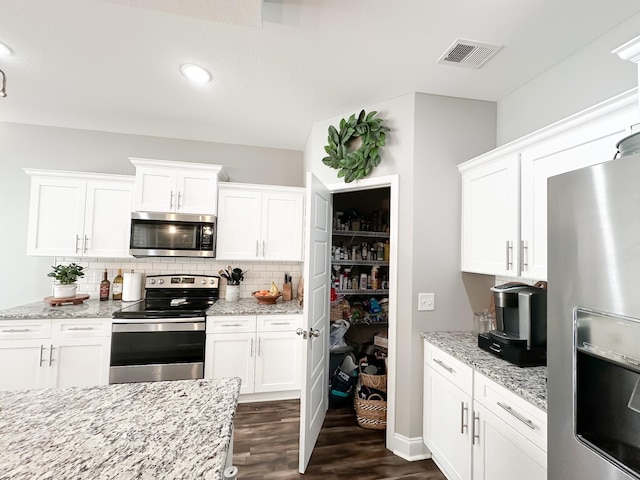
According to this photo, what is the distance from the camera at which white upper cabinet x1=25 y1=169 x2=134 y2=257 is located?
2883mm

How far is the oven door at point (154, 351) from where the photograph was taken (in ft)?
8.56

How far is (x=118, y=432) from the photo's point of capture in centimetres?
87

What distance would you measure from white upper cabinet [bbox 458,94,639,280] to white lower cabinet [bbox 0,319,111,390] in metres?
3.15

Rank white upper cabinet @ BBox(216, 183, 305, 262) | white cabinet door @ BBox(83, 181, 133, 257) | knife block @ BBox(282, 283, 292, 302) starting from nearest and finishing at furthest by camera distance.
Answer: white cabinet door @ BBox(83, 181, 133, 257) < white upper cabinet @ BBox(216, 183, 305, 262) < knife block @ BBox(282, 283, 292, 302)

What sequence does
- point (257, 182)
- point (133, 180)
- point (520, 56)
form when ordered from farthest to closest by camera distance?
point (257, 182), point (133, 180), point (520, 56)

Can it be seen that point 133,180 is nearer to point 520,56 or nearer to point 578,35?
point 520,56

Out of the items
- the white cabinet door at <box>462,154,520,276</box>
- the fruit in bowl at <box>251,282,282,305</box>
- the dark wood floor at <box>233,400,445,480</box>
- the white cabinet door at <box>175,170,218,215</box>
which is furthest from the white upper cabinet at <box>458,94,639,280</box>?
the white cabinet door at <box>175,170,218,215</box>

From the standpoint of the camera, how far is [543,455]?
1.22 metres

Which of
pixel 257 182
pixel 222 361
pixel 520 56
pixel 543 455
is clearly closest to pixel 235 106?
pixel 257 182

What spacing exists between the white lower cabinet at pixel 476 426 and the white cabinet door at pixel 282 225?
175 cm

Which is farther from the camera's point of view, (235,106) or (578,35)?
(235,106)

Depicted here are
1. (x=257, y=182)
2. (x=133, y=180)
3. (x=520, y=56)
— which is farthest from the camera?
(x=257, y=182)

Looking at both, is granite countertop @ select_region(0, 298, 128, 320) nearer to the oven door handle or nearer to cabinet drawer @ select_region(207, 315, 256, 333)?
the oven door handle

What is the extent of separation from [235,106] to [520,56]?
2178 mm
